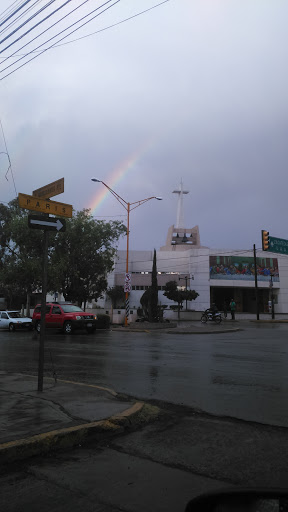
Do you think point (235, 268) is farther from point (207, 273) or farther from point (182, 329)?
point (182, 329)

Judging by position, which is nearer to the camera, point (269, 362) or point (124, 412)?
point (124, 412)

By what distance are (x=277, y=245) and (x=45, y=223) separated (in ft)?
78.7

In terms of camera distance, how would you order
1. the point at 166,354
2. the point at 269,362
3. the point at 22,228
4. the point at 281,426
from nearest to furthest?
the point at 281,426 → the point at 269,362 → the point at 166,354 → the point at 22,228

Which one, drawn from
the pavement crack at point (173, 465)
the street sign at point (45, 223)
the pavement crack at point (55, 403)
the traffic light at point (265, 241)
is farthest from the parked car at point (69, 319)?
the pavement crack at point (173, 465)

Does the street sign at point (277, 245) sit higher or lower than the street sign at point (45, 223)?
higher

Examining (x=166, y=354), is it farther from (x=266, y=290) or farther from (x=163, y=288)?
(x=266, y=290)

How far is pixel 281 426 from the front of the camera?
4805 mm

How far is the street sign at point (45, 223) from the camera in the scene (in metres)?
6.46

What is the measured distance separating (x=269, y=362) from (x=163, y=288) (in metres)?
54.0

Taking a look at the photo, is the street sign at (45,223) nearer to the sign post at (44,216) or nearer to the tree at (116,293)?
the sign post at (44,216)

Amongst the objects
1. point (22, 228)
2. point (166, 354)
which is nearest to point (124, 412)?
point (166, 354)

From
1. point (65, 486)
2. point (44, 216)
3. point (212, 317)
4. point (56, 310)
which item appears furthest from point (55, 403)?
point (212, 317)

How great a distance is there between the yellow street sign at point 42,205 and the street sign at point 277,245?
22204 millimetres

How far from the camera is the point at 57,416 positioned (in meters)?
4.86
